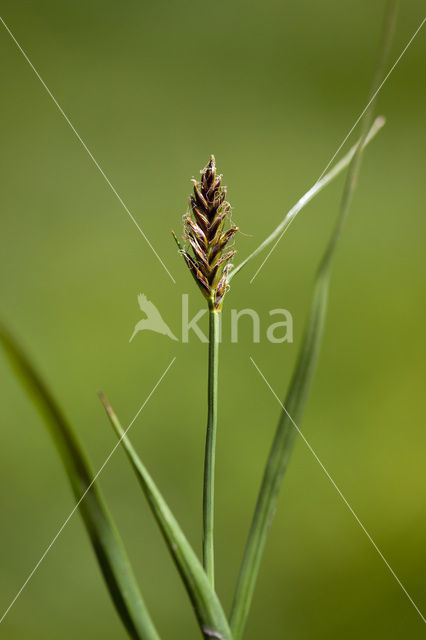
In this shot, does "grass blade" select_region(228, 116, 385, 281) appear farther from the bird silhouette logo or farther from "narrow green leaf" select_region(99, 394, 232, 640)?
the bird silhouette logo

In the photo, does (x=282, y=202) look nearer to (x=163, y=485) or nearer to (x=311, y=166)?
(x=311, y=166)

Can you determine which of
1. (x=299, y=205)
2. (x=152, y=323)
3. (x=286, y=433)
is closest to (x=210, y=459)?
(x=286, y=433)

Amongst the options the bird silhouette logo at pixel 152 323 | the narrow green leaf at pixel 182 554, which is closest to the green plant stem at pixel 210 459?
the narrow green leaf at pixel 182 554

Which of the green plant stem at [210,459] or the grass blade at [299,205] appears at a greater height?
the grass blade at [299,205]

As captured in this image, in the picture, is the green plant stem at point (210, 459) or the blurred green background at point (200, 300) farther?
the blurred green background at point (200, 300)

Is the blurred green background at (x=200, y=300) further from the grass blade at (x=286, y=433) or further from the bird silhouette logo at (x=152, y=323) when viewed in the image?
the grass blade at (x=286, y=433)

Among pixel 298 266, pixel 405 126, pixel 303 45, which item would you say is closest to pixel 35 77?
pixel 303 45

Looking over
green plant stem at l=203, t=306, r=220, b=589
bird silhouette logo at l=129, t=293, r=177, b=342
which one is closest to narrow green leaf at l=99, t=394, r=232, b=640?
green plant stem at l=203, t=306, r=220, b=589
